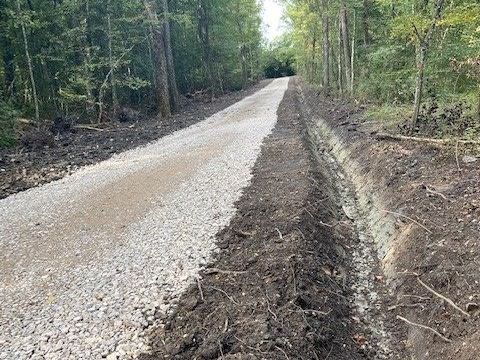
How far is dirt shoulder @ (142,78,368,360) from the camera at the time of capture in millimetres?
3551

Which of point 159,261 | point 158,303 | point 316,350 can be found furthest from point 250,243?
point 316,350

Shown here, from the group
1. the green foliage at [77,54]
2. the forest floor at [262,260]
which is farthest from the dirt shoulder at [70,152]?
the green foliage at [77,54]

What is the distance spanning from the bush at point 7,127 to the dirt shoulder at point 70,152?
0.65 m

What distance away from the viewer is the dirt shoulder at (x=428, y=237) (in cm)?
374

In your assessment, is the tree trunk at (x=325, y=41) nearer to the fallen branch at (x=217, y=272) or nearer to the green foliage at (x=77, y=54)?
the green foliage at (x=77, y=54)

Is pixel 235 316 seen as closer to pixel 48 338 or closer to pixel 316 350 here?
pixel 316 350

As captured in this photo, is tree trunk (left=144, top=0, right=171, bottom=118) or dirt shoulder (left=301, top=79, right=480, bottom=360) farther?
tree trunk (left=144, top=0, right=171, bottom=118)

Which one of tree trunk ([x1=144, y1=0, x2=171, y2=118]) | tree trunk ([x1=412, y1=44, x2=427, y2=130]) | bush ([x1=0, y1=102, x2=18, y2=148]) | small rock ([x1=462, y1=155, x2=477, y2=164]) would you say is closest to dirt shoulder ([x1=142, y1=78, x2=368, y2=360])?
small rock ([x1=462, y1=155, x2=477, y2=164])

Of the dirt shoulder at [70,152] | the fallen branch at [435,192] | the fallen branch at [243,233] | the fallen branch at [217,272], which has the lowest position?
the fallen branch at [217,272]

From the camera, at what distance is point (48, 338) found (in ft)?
12.5

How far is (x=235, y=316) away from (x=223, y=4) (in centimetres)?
3310

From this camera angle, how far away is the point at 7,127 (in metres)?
13.3

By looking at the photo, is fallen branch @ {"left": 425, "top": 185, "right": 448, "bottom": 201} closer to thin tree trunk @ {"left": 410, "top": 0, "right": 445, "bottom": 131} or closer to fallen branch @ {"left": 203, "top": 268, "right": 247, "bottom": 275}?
fallen branch @ {"left": 203, "top": 268, "right": 247, "bottom": 275}

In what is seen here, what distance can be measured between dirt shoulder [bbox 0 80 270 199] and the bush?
2.13 ft
